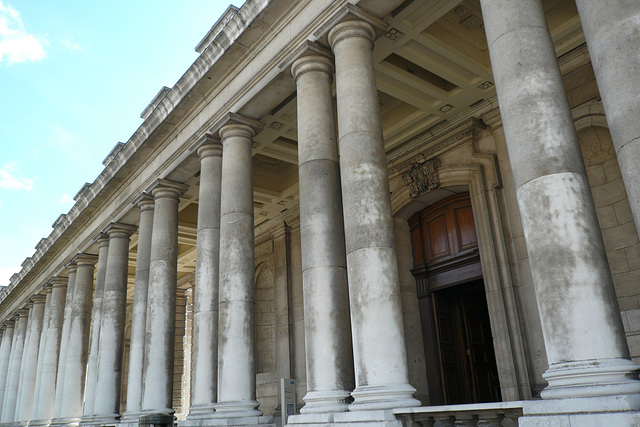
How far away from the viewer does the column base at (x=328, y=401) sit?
989cm

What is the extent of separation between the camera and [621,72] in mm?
7074

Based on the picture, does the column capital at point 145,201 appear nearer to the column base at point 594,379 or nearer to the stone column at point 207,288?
the stone column at point 207,288

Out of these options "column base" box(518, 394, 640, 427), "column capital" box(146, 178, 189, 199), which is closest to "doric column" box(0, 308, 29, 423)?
"column capital" box(146, 178, 189, 199)

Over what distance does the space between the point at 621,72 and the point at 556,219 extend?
2.08 meters

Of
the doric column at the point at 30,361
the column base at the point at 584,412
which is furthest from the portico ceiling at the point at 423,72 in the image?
the doric column at the point at 30,361

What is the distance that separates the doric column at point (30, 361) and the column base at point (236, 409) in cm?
2303

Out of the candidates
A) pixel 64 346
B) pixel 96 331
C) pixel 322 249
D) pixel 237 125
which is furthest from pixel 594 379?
pixel 64 346

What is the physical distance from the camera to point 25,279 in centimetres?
3444

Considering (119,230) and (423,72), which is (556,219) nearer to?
(423,72)

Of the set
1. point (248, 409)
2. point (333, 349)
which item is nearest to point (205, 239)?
point (248, 409)

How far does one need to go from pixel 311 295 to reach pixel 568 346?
5366mm

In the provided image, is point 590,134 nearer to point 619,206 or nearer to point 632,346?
point 619,206

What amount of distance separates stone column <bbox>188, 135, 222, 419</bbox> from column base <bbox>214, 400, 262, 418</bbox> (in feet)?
2.65

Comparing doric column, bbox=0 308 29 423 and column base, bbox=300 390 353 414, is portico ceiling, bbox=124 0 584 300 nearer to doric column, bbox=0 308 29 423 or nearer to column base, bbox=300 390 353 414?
column base, bbox=300 390 353 414
